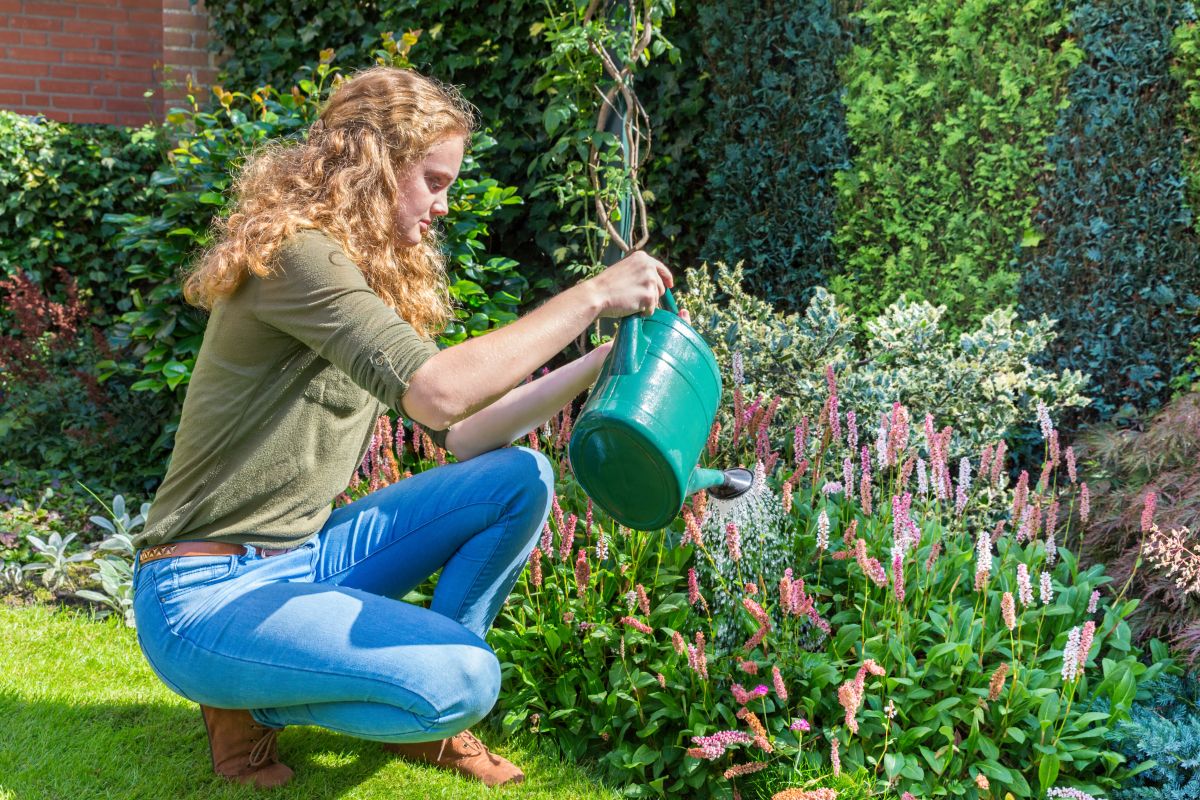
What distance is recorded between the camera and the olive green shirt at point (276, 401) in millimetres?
1871

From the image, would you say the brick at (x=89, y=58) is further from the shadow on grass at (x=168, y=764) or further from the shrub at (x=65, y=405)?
the shadow on grass at (x=168, y=764)

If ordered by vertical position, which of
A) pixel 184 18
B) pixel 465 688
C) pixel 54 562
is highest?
pixel 184 18

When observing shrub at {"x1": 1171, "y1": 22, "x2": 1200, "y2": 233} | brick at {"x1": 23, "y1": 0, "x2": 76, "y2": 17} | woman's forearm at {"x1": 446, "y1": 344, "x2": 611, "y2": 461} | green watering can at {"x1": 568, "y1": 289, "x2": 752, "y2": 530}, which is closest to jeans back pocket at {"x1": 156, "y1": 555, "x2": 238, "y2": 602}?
woman's forearm at {"x1": 446, "y1": 344, "x2": 611, "y2": 461}

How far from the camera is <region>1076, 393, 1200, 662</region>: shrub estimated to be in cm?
252

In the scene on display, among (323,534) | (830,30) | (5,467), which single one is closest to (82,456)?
(5,467)

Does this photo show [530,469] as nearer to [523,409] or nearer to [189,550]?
[523,409]

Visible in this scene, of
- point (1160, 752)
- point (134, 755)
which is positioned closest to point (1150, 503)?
point (1160, 752)

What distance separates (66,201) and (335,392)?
4.50 meters

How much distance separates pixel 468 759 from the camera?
93.1 inches

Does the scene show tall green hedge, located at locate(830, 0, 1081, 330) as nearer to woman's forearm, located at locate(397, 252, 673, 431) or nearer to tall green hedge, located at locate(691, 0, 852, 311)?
tall green hedge, located at locate(691, 0, 852, 311)

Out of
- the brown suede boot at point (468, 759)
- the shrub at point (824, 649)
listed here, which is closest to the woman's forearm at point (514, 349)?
the shrub at point (824, 649)

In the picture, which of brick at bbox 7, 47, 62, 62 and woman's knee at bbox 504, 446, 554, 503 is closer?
woman's knee at bbox 504, 446, 554, 503

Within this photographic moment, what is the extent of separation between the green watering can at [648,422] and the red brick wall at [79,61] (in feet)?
21.1

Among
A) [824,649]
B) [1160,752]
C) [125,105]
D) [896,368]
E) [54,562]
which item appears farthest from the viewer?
[125,105]
